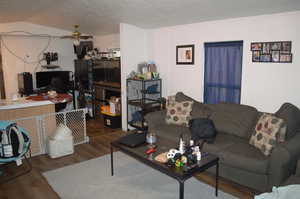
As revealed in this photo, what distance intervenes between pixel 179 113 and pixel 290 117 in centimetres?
161

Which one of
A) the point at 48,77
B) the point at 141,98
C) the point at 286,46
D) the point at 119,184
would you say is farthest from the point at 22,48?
the point at 286,46

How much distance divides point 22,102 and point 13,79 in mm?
2428

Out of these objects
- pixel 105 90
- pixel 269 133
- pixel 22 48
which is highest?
pixel 22 48

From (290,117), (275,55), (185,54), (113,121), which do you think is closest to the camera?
(290,117)

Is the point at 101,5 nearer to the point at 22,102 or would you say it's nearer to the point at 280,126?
the point at 22,102

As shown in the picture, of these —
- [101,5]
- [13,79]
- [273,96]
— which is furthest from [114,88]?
[273,96]

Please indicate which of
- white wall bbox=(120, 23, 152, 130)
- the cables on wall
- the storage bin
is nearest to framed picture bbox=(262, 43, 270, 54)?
white wall bbox=(120, 23, 152, 130)

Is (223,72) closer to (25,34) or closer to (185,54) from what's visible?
(185,54)

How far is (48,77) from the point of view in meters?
6.02

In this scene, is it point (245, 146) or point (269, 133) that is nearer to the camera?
point (269, 133)

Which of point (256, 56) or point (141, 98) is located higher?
point (256, 56)

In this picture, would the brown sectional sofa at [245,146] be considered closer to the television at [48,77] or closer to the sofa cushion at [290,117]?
the sofa cushion at [290,117]

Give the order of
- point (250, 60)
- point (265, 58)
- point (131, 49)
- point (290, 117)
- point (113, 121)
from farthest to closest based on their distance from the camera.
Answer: point (113, 121), point (131, 49), point (250, 60), point (265, 58), point (290, 117)

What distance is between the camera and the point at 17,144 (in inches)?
116
